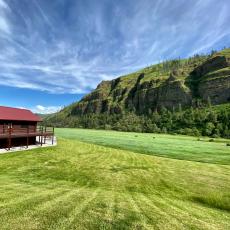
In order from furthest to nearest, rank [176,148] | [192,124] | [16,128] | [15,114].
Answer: [192,124]
[176,148]
[15,114]
[16,128]

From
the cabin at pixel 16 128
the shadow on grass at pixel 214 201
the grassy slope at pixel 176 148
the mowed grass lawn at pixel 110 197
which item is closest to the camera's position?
the mowed grass lawn at pixel 110 197

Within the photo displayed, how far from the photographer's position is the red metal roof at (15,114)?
2982 cm

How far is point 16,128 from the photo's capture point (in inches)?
1209

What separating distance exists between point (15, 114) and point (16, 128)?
2457 millimetres

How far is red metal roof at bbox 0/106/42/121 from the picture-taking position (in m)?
29.8

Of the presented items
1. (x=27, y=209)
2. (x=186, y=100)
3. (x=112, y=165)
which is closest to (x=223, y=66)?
(x=186, y=100)

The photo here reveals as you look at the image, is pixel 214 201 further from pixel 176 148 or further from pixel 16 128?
pixel 176 148

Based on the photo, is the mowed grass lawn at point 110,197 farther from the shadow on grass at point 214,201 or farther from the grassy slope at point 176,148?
the grassy slope at point 176,148

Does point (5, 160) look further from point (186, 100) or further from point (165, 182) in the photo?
point (186, 100)

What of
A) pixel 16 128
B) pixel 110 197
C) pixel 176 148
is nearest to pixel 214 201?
pixel 110 197

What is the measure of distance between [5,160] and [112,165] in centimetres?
1041

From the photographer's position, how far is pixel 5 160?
69.0 feet

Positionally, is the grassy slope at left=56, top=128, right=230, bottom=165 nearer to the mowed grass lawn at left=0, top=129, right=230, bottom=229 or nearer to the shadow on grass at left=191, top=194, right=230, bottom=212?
the mowed grass lawn at left=0, top=129, right=230, bottom=229

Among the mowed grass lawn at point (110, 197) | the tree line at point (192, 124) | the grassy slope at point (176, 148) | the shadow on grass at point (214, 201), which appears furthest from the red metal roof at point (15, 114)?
the tree line at point (192, 124)
